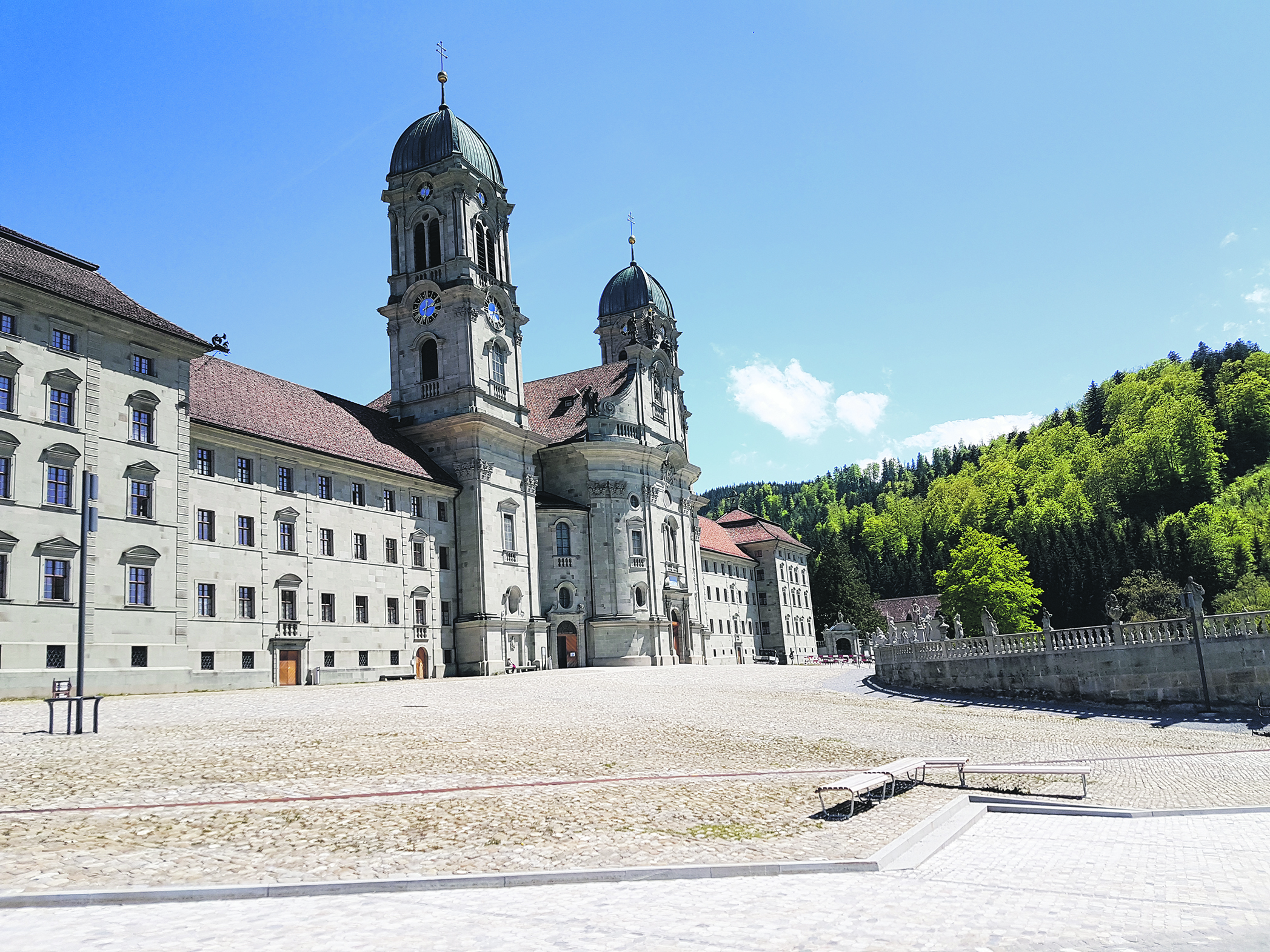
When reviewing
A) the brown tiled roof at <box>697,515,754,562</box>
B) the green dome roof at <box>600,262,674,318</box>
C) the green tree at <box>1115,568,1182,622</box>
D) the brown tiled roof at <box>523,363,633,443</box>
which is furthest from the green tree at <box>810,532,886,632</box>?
the brown tiled roof at <box>523,363,633,443</box>

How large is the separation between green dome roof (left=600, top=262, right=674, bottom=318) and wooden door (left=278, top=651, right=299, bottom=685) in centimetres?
5713

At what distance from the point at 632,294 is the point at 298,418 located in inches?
1971

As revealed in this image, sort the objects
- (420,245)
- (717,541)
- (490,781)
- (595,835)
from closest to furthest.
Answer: (595,835), (490,781), (420,245), (717,541)

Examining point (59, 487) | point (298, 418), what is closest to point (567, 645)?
point (298, 418)

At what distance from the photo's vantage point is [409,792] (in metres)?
13.8

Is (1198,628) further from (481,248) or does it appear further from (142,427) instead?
(481,248)

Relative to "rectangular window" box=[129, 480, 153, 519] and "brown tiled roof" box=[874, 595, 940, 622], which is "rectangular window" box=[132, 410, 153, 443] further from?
"brown tiled roof" box=[874, 595, 940, 622]

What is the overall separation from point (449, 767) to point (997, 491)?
14674 cm

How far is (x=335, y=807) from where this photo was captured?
1260cm

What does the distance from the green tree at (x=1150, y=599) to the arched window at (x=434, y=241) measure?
66.4 m

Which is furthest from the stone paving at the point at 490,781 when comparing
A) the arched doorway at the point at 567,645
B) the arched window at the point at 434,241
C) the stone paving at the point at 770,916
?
the arched window at the point at 434,241

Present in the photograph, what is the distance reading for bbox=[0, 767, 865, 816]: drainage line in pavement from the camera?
1221 centimetres

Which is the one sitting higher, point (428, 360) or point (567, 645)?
point (428, 360)

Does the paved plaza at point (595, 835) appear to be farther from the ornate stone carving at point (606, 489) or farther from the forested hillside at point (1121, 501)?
the forested hillside at point (1121, 501)
